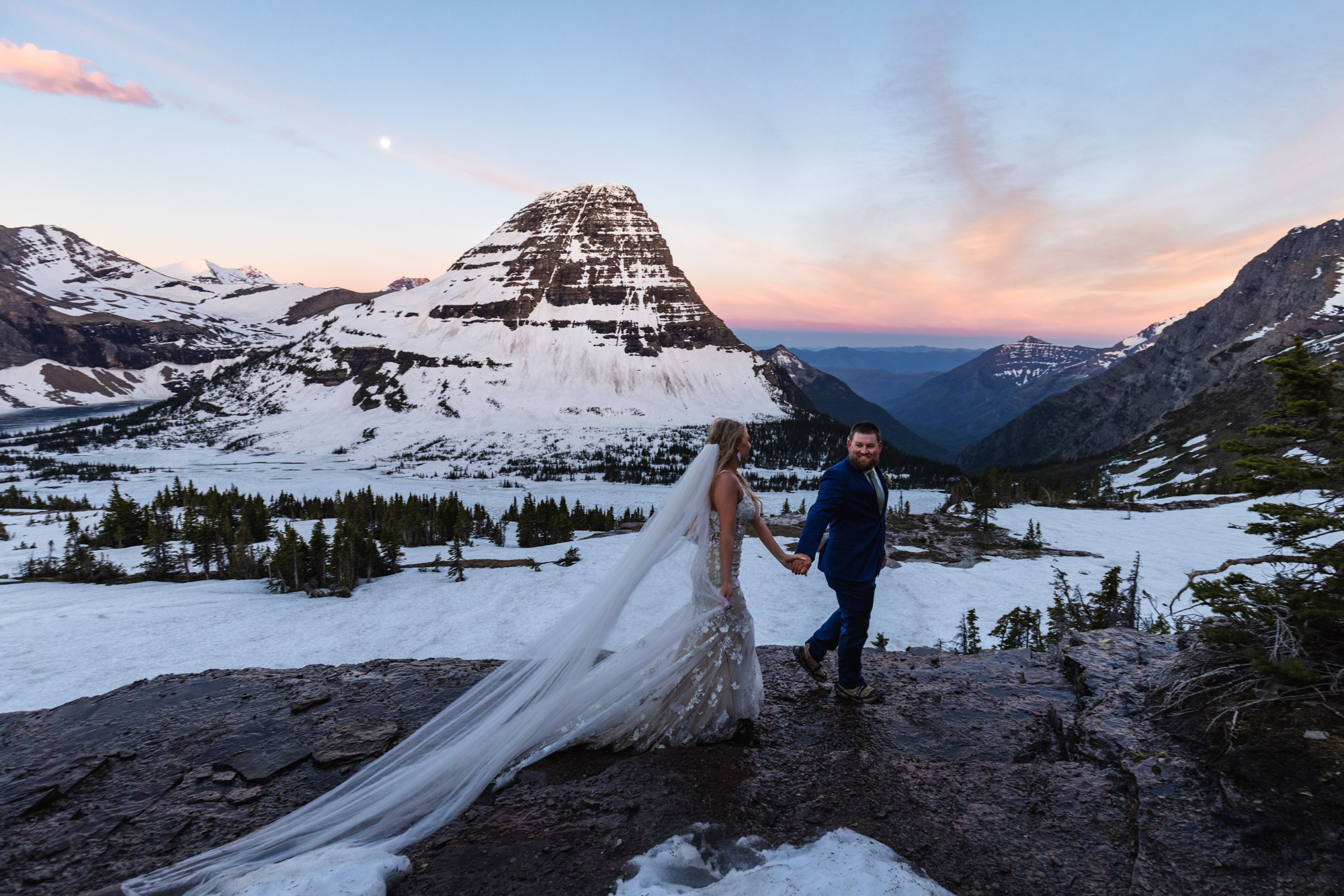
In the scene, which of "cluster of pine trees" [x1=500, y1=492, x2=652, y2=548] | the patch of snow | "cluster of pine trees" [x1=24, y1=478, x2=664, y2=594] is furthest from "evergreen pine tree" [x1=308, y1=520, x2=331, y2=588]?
the patch of snow

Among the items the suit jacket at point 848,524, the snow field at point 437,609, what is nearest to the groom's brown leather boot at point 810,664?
the suit jacket at point 848,524

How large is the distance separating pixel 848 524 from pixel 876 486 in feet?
1.62

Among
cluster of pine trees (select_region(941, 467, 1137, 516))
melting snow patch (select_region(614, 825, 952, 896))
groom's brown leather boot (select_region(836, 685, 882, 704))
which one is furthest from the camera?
cluster of pine trees (select_region(941, 467, 1137, 516))

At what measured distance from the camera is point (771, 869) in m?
3.56

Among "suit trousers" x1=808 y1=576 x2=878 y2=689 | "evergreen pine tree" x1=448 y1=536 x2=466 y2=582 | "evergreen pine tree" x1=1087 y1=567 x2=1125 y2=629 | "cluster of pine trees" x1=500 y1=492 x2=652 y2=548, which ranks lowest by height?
"cluster of pine trees" x1=500 y1=492 x2=652 y2=548

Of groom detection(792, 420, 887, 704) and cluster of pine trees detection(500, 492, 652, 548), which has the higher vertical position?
groom detection(792, 420, 887, 704)

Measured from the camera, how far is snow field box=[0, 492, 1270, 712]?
1898 centimetres

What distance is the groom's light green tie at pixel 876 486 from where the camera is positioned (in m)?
5.82

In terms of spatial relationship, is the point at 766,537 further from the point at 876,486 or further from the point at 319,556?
the point at 319,556

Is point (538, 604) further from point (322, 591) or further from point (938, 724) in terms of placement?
point (938, 724)

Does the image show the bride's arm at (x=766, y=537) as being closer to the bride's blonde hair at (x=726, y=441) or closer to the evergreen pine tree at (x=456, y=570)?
the bride's blonde hair at (x=726, y=441)

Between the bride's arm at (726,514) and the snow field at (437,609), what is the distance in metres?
7.34

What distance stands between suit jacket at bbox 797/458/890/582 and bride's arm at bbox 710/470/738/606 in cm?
79

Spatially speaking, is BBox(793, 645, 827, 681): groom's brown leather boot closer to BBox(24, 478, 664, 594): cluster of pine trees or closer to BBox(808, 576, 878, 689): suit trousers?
BBox(808, 576, 878, 689): suit trousers
